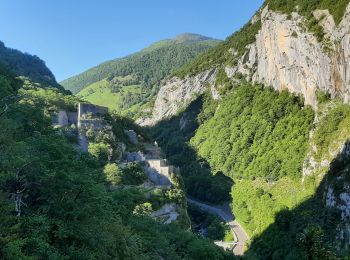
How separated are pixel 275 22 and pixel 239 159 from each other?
34.7 metres

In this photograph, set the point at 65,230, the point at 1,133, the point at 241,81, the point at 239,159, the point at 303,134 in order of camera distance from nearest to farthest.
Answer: the point at 65,230
the point at 1,133
the point at 303,134
the point at 239,159
the point at 241,81

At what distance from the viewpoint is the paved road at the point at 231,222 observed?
74000 millimetres

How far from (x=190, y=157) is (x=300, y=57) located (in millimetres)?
44056

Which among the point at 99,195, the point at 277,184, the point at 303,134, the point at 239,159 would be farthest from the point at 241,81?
the point at 99,195

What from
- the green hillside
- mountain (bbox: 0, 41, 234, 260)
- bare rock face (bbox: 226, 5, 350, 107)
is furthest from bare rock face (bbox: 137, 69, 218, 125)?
mountain (bbox: 0, 41, 234, 260)

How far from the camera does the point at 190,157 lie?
137m

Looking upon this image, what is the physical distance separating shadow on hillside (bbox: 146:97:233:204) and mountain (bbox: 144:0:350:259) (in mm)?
338

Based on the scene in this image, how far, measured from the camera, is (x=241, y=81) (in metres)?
145

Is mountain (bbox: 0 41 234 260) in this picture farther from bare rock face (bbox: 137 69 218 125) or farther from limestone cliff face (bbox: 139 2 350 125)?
bare rock face (bbox: 137 69 218 125)

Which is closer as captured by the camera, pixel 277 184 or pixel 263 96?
pixel 277 184

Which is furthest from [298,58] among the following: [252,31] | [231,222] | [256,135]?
[252,31]

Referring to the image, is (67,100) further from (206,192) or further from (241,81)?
(241,81)

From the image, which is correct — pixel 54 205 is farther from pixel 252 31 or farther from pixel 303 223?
pixel 252 31

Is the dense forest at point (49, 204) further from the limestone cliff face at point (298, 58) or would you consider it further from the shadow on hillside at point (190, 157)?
the shadow on hillside at point (190, 157)
